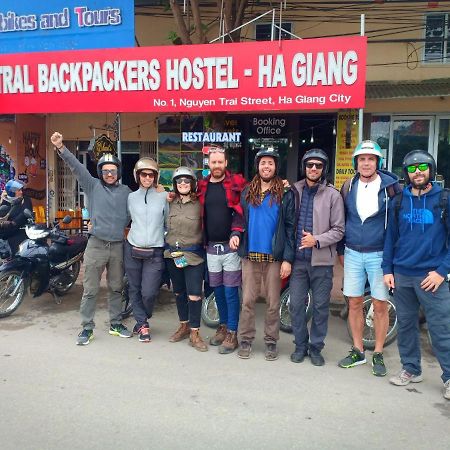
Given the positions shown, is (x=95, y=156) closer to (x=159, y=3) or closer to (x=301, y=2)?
(x=159, y=3)

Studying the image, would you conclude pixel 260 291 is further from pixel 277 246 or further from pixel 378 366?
pixel 378 366

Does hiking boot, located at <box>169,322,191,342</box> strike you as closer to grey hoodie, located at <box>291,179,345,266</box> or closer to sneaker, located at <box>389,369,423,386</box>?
grey hoodie, located at <box>291,179,345,266</box>

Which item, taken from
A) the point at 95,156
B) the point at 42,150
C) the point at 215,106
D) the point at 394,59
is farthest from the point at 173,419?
the point at 42,150

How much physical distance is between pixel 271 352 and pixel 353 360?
2.40 ft

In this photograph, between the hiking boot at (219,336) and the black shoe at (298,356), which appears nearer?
the black shoe at (298,356)

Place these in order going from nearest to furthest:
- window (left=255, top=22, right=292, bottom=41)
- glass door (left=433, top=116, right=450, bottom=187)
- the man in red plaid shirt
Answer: the man in red plaid shirt → glass door (left=433, top=116, right=450, bottom=187) → window (left=255, top=22, right=292, bottom=41)

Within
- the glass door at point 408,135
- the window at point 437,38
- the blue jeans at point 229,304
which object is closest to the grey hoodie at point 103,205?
the blue jeans at point 229,304

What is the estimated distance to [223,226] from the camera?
4.32m

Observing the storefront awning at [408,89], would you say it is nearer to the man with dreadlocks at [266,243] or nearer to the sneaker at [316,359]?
the man with dreadlocks at [266,243]

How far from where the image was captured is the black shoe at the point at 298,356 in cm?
419

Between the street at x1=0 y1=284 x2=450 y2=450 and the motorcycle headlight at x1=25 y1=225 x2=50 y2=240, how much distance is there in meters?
1.29

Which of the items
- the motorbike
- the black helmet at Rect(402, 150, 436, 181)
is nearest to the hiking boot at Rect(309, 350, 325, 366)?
the black helmet at Rect(402, 150, 436, 181)

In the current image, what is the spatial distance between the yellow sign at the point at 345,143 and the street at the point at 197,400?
6.27 metres

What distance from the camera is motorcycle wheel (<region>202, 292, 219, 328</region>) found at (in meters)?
5.11
